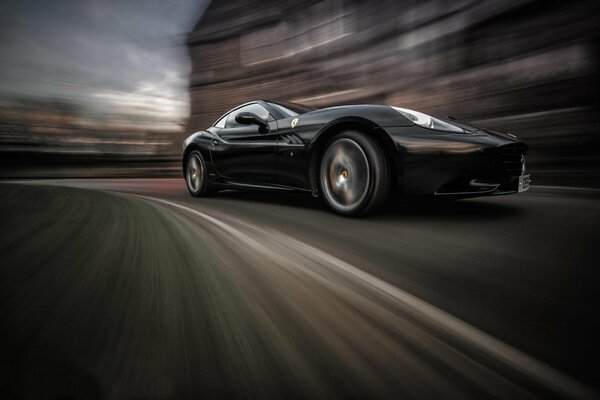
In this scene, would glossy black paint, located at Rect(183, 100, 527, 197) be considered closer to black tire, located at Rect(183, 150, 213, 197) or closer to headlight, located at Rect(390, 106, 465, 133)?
headlight, located at Rect(390, 106, 465, 133)

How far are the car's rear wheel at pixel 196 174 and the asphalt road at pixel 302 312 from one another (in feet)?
8.20

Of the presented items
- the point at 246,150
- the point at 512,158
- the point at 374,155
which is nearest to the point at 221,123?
the point at 246,150

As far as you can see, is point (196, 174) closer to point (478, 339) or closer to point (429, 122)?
point (429, 122)

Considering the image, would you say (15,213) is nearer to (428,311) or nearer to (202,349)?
(202,349)

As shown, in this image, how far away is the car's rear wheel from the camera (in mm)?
4898

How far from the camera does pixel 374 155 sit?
8.95 feet

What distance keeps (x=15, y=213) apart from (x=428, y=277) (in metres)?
3.32

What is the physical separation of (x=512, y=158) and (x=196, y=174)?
3.79 m

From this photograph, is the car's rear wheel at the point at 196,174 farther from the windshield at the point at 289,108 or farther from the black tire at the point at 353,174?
the black tire at the point at 353,174

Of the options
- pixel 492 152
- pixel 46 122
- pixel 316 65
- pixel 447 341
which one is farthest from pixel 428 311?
pixel 46 122

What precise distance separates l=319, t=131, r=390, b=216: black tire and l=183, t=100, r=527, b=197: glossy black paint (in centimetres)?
7

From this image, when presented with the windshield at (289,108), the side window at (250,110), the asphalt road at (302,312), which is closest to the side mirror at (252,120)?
the side window at (250,110)

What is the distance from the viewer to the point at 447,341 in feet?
3.23

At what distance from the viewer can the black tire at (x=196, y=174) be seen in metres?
4.89
